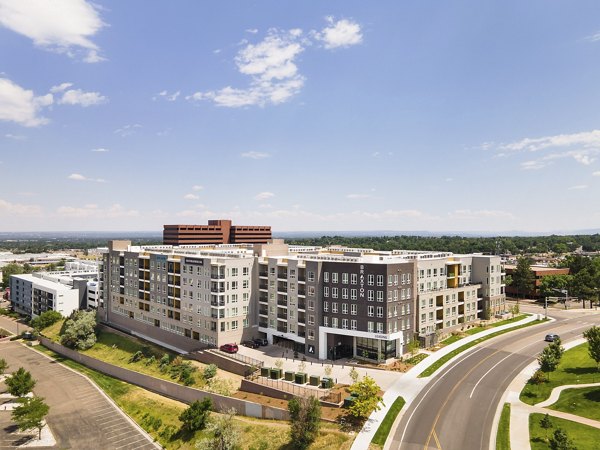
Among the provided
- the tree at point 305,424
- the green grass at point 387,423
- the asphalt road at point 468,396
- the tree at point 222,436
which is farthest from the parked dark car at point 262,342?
the asphalt road at point 468,396

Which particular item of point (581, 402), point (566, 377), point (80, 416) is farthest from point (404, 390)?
point (80, 416)

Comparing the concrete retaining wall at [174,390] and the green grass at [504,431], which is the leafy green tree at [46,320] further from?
the green grass at [504,431]

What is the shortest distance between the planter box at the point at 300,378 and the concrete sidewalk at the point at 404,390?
15.1 metres

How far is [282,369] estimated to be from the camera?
3219 inches

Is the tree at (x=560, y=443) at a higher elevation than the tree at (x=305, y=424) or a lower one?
higher

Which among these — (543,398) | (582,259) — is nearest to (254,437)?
(543,398)

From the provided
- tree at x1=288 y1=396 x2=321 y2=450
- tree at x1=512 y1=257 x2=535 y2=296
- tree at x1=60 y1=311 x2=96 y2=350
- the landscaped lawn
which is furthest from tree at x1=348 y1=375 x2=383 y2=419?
tree at x1=512 y1=257 x2=535 y2=296

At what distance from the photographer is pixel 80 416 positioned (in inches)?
3275

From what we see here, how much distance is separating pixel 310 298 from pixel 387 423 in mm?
37505

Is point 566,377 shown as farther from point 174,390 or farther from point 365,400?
point 174,390

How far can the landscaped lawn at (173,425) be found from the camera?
193ft

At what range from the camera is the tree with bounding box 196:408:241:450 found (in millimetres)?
60500

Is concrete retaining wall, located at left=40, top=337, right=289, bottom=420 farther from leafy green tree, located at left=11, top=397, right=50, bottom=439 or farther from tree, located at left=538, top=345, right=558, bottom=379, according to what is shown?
tree, located at left=538, top=345, right=558, bottom=379

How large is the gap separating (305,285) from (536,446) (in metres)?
53.8
